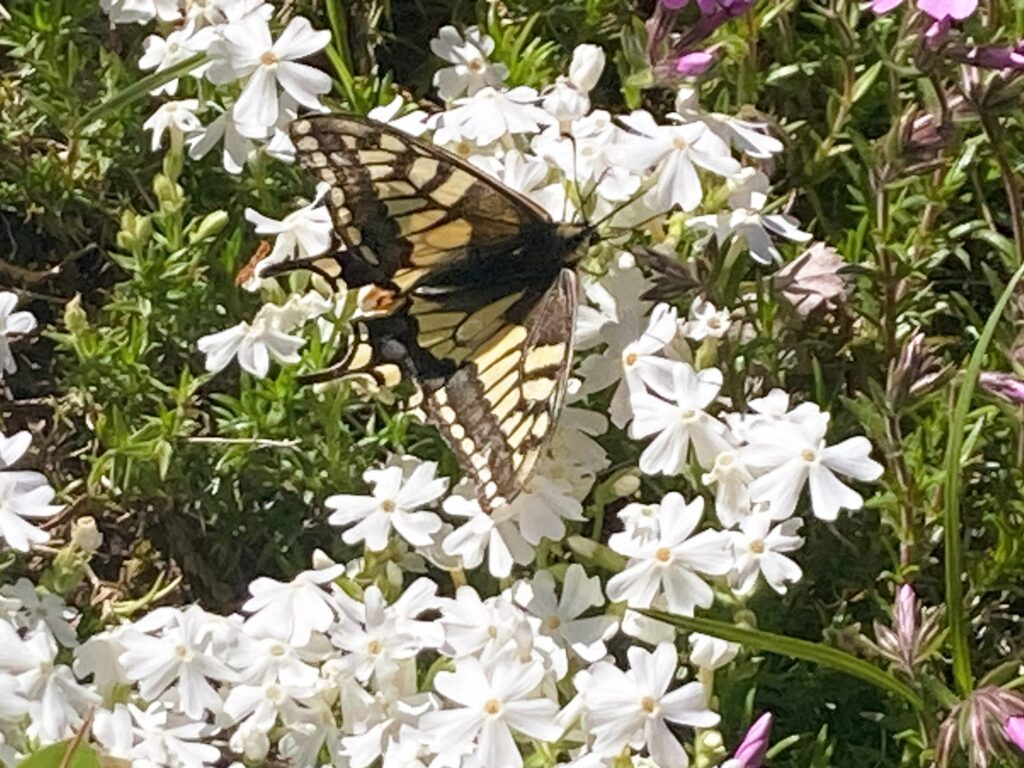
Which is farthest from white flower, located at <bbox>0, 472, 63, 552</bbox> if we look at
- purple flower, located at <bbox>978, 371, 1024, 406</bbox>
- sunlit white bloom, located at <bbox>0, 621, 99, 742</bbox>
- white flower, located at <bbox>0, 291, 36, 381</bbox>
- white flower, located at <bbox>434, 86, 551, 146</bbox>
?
purple flower, located at <bbox>978, 371, 1024, 406</bbox>

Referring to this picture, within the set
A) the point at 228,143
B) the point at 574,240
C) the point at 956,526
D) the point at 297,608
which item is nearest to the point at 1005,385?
the point at 956,526

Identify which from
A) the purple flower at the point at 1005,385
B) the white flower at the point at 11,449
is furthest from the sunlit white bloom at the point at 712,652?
the white flower at the point at 11,449

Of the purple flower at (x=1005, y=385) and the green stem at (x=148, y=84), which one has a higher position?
the green stem at (x=148, y=84)

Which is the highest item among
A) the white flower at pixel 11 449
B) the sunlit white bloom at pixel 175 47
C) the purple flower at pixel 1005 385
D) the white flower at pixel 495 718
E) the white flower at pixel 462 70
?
the sunlit white bloom at pixel 175 47

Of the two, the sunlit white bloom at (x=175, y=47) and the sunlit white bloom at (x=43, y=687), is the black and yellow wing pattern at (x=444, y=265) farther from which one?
the sunlit white bloom at (x=43, y=687)

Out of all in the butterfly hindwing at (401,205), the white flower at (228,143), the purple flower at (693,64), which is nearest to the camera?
the butterfly hindwing at (401,205)

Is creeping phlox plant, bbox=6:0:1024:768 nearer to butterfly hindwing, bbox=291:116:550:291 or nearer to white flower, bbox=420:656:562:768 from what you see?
white flower, bbox=420:656:562:768

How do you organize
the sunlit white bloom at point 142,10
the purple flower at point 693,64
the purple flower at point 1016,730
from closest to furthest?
the purple flower at point 1016,730
the purple flower at point 693,64
the sunlit white bloom at point 142,10
